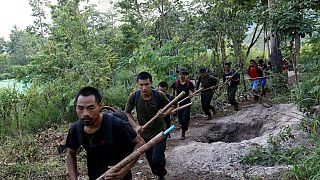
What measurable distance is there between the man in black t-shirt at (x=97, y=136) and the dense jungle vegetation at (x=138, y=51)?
3.62 m

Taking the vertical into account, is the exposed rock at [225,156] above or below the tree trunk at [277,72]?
below

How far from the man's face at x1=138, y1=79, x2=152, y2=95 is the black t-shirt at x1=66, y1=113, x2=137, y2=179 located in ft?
5.96

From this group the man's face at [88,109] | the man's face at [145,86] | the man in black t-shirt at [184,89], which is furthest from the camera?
the man in black t-shirt at [184,89]

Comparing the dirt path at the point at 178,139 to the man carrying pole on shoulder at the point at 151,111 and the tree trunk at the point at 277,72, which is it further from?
the tree trunk at the point at 277,72

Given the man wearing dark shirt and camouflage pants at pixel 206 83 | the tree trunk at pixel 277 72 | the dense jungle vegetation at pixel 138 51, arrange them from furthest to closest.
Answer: the tree trunk at pixel 277 72
the man wearing dark shirt and camouflage pants at pixel 206 83
the dense jungle vegetation at pixel 138 51

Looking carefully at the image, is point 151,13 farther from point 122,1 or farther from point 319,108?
point 319,108

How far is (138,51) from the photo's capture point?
9.72m

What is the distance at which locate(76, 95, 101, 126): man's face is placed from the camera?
111 inches

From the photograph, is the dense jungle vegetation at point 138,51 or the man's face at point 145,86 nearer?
the man's face at point 145,86

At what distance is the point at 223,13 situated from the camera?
504 inches

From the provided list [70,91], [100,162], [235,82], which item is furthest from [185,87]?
[100,162]

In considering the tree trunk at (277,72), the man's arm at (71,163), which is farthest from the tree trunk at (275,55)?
the man's arm at (71,163)

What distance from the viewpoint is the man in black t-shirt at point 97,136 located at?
9.41 ft

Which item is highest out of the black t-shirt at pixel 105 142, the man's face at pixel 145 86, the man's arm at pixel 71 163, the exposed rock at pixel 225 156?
the man's face at pixel 145 86
